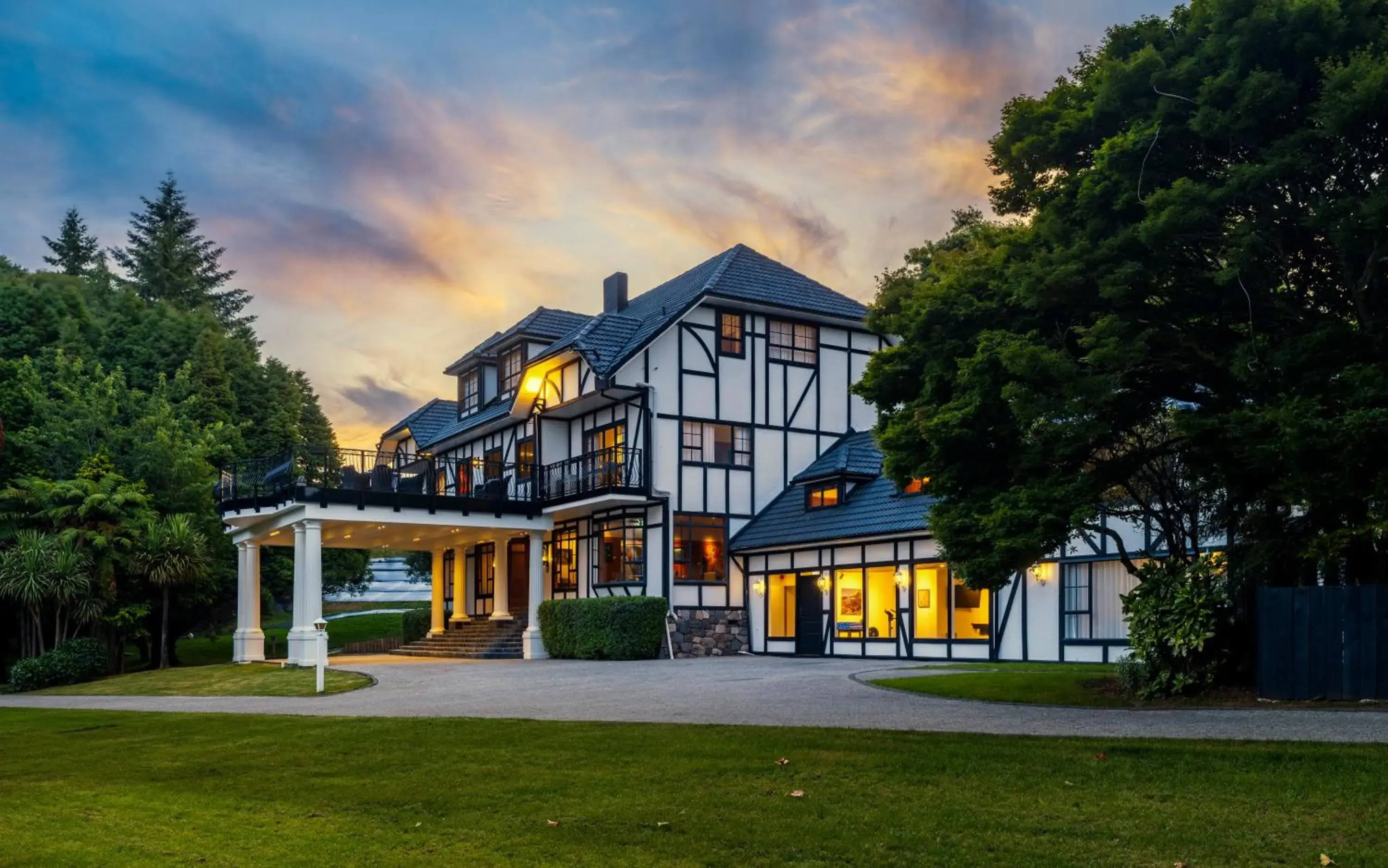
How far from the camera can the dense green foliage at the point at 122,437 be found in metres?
26.6

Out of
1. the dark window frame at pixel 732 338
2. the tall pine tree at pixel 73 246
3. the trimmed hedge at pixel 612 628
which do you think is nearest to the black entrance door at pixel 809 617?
the trimmed hedge at pixel 612 628

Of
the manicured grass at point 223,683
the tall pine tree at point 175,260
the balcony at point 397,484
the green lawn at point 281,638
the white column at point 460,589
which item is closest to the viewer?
the manicured grass at point 223,683

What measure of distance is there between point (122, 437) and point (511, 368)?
10.8m

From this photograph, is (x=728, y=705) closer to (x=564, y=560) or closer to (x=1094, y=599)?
(x=1094, y=599)

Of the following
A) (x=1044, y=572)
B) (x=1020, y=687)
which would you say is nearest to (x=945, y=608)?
(x=1044, y=572)

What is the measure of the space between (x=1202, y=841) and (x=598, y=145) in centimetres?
1666

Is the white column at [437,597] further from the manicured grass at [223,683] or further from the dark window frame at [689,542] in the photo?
the manicured grass at [223,683]

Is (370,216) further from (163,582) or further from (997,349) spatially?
(997,349)

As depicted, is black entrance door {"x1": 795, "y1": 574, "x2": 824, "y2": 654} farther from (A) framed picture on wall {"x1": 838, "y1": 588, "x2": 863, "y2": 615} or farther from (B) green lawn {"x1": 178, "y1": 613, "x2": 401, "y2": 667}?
(B) green lawn {"x1": 178, "y1": 613, "x2": 401, "y2": 667}

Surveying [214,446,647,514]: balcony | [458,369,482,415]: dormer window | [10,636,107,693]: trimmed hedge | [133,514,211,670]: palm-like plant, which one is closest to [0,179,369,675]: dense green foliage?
[133,514,211,670]: palm-like plant

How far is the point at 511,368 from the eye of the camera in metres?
33.7

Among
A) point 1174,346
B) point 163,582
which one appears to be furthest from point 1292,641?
point 163,582

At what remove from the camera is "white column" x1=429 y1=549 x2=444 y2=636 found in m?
34.2

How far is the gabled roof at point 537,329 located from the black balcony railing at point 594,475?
4396mm
